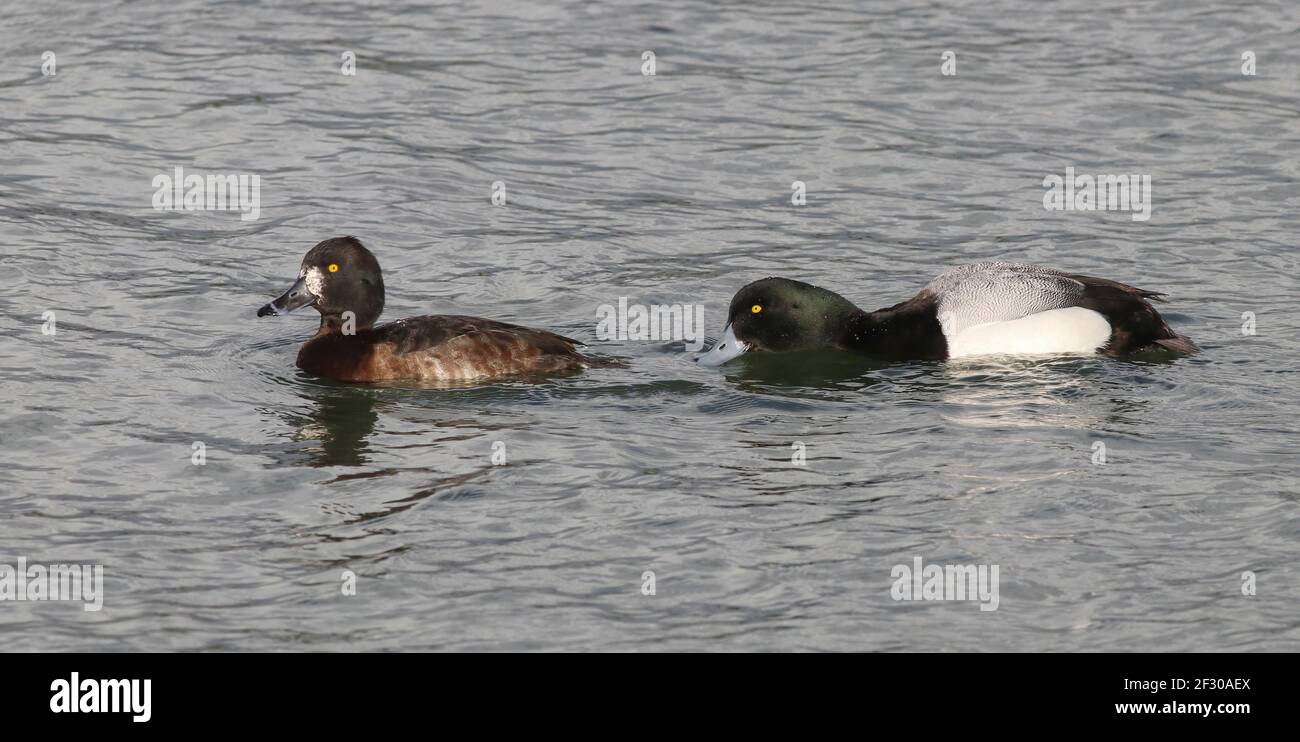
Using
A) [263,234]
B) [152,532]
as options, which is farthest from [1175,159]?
[152,532]

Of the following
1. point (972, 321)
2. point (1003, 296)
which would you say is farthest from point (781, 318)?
point (1003, 296)

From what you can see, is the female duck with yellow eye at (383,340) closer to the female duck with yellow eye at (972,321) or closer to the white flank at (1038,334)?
the female duck with yellow eye at (972,321)

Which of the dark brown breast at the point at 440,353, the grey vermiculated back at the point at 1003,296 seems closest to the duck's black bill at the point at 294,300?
the dark brown breast at the point at 440,353

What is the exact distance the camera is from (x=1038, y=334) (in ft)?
39.2

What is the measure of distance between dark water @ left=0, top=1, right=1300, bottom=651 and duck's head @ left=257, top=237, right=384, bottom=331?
598 mm

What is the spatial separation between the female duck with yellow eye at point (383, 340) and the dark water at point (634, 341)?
7.3 inches

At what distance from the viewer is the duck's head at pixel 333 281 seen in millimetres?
11562

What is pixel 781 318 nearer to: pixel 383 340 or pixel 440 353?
pixel 440 353

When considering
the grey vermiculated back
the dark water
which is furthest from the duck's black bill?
the grey vermiculated back

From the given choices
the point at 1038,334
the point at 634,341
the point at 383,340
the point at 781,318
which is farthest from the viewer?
the point at 634,341

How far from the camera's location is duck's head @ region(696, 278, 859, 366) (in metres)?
12.2

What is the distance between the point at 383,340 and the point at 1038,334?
419cm

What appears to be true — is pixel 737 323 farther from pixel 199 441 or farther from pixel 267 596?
pixel 267 596

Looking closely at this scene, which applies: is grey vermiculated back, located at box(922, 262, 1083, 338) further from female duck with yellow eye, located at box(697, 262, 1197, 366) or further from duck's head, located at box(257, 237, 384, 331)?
duck's head, located at box(257, 237, 384, 331)
